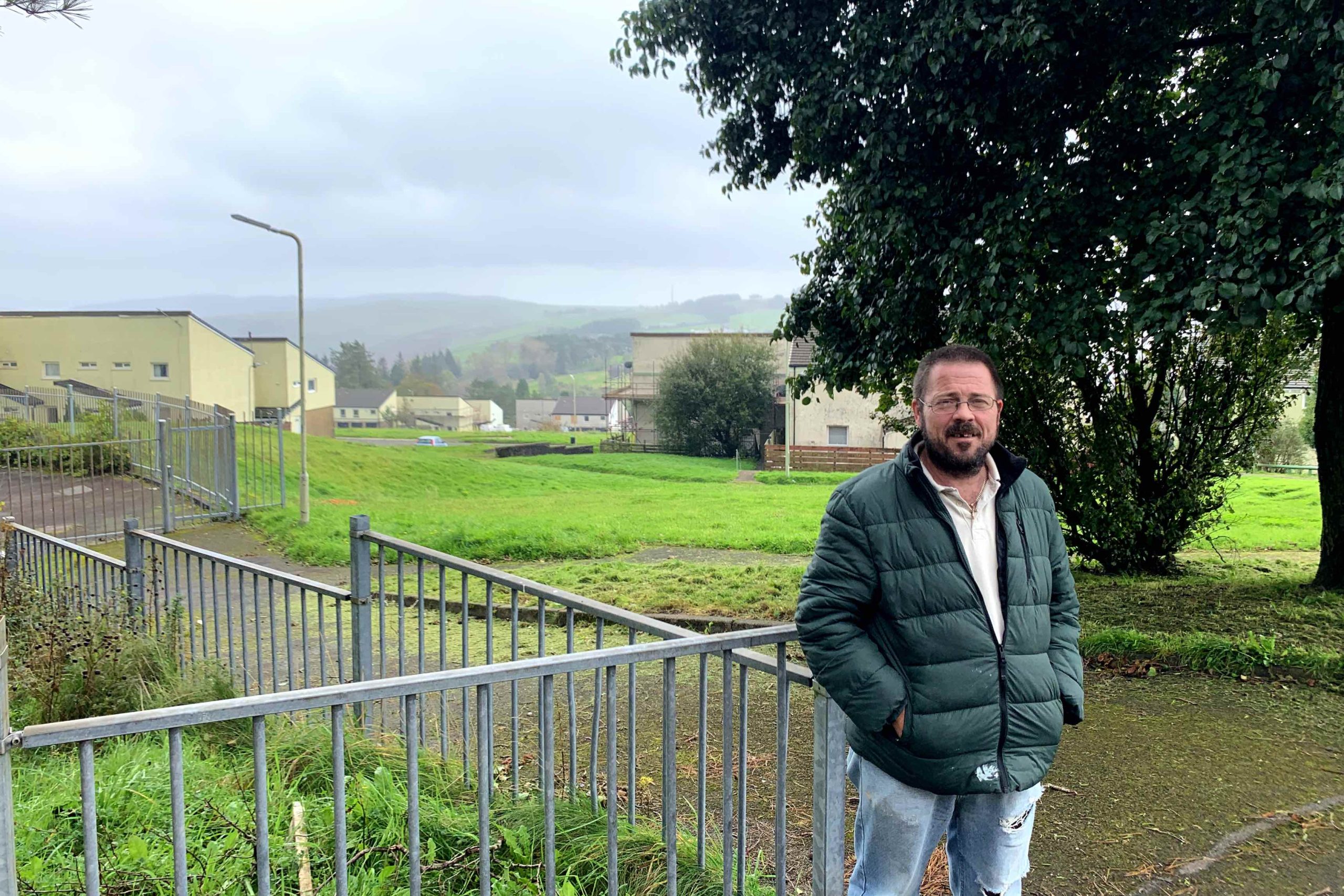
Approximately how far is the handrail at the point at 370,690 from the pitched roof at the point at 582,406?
13838 centimetres

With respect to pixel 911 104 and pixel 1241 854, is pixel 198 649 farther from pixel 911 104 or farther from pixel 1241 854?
pixel 911 104

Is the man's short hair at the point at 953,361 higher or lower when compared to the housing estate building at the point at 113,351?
lower

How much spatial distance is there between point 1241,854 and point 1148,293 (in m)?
3.70

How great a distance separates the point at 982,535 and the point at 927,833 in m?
0.87

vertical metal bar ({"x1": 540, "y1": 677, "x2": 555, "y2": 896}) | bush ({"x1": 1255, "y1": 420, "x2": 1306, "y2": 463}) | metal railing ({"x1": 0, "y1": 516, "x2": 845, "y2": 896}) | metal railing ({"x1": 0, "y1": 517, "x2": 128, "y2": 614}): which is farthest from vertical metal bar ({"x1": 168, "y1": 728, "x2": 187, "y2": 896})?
bush ({"x1": 1255, "y1": 420, "x2": 1306, "y2": 463})

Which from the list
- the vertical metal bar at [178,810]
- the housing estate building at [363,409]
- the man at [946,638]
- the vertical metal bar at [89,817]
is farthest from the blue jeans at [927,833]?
the housing estate building at [363,409]

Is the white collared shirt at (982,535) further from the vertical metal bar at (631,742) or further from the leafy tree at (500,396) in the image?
the leafy tree at (500,396)

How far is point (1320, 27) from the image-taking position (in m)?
5.12

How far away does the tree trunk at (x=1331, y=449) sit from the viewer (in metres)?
7.52

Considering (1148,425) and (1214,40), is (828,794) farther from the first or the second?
(1148,425)

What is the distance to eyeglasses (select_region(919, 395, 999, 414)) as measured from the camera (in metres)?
2.46

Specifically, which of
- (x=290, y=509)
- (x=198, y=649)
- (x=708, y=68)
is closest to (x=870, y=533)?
(x=198, y=649)

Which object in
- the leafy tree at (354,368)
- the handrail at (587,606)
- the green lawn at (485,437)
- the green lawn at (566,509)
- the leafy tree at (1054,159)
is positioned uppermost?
the leafy tree at (354,368)

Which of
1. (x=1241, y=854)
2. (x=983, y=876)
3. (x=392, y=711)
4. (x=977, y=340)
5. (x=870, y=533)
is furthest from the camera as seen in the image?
(x=977, y=340)
